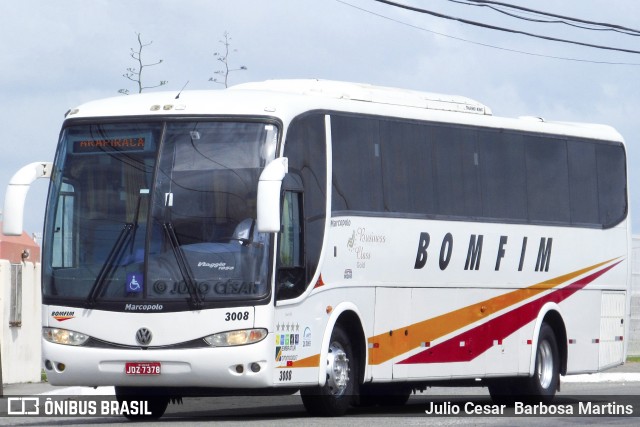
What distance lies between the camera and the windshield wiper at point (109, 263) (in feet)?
49.6

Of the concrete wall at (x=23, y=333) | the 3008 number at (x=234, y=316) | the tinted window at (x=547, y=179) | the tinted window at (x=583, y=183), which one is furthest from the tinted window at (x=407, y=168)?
the concrete wall at (x=23, y=333)

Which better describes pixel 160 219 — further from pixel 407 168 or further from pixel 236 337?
pixel 407 168

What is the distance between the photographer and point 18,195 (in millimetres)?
15438

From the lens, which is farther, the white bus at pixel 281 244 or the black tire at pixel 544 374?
the black tire at pixel 544 374

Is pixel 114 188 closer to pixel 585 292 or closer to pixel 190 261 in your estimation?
pixel 190 261

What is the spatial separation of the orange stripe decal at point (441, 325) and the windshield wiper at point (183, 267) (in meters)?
2.67

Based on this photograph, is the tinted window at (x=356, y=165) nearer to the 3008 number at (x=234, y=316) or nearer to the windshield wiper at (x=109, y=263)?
the 3008 number at (x=234, y=316)

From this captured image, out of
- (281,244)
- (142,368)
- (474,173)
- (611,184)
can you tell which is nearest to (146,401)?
(142,368)

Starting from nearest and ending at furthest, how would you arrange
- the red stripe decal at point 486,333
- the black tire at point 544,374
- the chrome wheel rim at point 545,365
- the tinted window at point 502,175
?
1. the red stripe decal at point 486,333
2. the tinted window at point 502,175
3. the black tire at point 544,374
4. the chrome wheel rim at point 545,365

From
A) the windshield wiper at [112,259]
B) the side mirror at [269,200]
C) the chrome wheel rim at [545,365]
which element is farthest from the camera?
→ the chrome wheel rim at [545,365]

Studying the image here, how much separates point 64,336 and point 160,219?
1.55m

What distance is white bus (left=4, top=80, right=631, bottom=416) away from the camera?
14883 mm

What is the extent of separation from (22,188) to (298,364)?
3344 millimetres

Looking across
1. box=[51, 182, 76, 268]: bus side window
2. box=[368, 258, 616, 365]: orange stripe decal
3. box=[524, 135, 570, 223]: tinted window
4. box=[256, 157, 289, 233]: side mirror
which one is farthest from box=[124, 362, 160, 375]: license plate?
box=[524, 135, 570, 223]: tinted window
